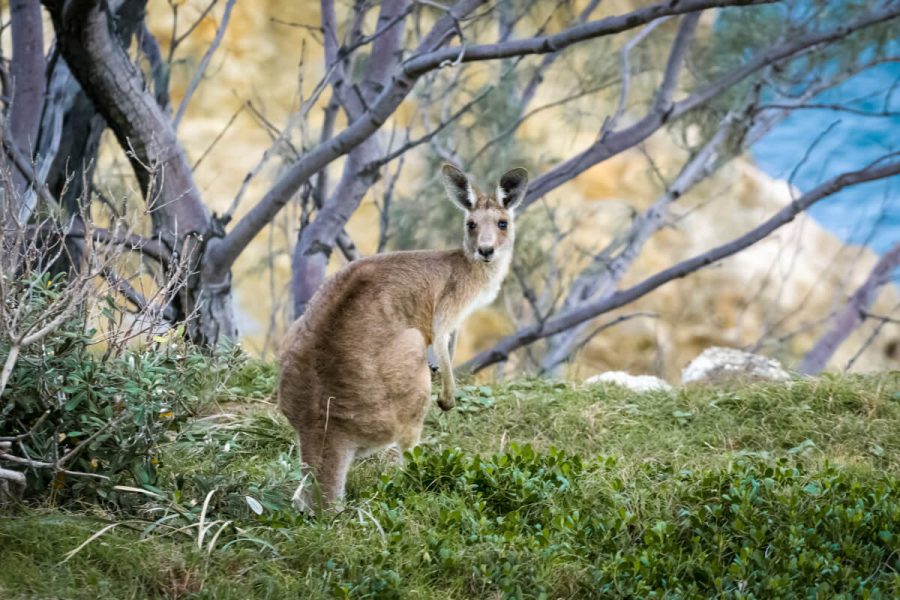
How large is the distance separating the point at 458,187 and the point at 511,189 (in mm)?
278

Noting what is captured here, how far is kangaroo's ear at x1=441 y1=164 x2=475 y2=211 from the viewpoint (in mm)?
5059

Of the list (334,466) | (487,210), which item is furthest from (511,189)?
(334,466)

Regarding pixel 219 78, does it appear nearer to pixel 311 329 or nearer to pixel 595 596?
pixel 311 329

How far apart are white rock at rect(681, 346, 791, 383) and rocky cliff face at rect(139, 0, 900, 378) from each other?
27.2 ft

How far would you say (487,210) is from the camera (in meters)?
5.13

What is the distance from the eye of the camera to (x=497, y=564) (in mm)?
3428

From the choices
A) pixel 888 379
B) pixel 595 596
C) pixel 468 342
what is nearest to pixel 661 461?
pixel 595 596

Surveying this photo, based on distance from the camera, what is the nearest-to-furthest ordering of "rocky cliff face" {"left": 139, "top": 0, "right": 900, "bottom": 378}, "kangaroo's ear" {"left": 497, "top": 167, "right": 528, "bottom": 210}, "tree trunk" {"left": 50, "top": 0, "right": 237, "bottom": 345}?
"kangaroo's ear" {"left": 497, "top": 167, "right": 528, "bottom": 210}, "tree trunk" {"left": 50, "top": 0, "right": 237, "bottom": 345}, "rocky cliff face" {"left": 139, "top": 0, "right": 900, "bottom": 378}

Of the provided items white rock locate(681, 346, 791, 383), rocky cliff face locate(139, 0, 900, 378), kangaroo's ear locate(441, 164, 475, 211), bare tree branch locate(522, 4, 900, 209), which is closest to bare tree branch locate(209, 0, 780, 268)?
kangaroo's ear locate(441, 164, 475, 211)

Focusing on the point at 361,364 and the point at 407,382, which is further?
the point at 407,382

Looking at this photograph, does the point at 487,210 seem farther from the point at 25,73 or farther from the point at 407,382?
the point at 25,73

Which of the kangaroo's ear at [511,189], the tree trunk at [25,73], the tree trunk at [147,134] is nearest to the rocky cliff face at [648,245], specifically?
the tree trunk at [25,73]

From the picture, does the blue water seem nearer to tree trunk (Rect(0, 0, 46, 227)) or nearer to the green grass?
tree trunk (Rect(0, 0, 46, 227))

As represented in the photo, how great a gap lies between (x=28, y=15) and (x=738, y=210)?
11.9 meters
